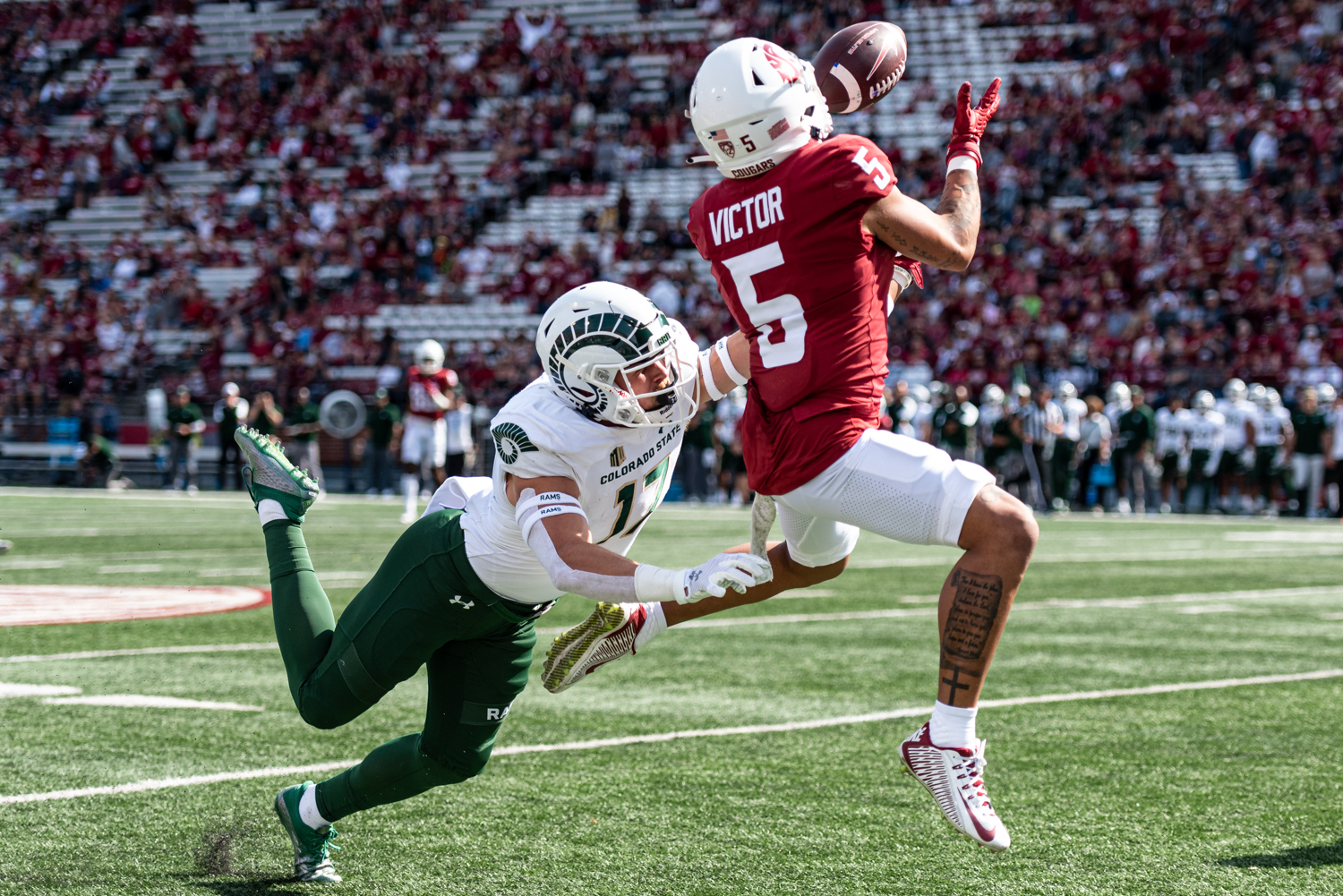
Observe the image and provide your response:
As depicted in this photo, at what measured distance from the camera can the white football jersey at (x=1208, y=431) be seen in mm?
20234

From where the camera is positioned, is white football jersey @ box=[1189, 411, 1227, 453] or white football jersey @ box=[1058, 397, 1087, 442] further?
white football jersey @ box=[1058, 397, 1087, 442]

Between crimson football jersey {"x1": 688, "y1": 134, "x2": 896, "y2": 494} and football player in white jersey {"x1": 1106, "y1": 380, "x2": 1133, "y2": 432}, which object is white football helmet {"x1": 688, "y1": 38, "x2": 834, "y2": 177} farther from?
football player in white jersey {"x1": 1106, "y1": 380, "x2": 1133, "y2": 432}

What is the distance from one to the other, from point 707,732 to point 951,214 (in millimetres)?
2377

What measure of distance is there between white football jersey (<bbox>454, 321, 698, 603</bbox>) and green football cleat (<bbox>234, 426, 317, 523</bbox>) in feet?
2.16

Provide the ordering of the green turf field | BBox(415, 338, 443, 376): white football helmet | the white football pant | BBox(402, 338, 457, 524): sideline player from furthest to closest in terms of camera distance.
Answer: BBox(402, 338, 457, 524): sideline player
BBox(415, 338, 443, 376): white football helmet
the green turf field
the white football pant

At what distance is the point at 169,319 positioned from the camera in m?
27.9

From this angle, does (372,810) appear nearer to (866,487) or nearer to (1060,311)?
(866,487)

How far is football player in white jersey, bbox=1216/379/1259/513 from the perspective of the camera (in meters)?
20.2

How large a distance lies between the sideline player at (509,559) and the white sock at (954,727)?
1.68 ft

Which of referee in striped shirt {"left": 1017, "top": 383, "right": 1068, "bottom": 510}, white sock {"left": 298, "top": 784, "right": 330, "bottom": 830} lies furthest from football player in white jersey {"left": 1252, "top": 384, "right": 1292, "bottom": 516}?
white sock {"left": 298, "top": 784, "right": 330, "bottom": 830}

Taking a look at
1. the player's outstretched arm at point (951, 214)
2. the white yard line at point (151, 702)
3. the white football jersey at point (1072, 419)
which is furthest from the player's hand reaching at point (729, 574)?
the white football jersey at point (1072, 419)

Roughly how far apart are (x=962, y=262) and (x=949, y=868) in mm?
1427

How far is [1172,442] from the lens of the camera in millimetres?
20844

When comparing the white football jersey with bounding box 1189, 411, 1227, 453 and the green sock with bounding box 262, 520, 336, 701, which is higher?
the green sock with bounding box 262, 520, 336, 701
